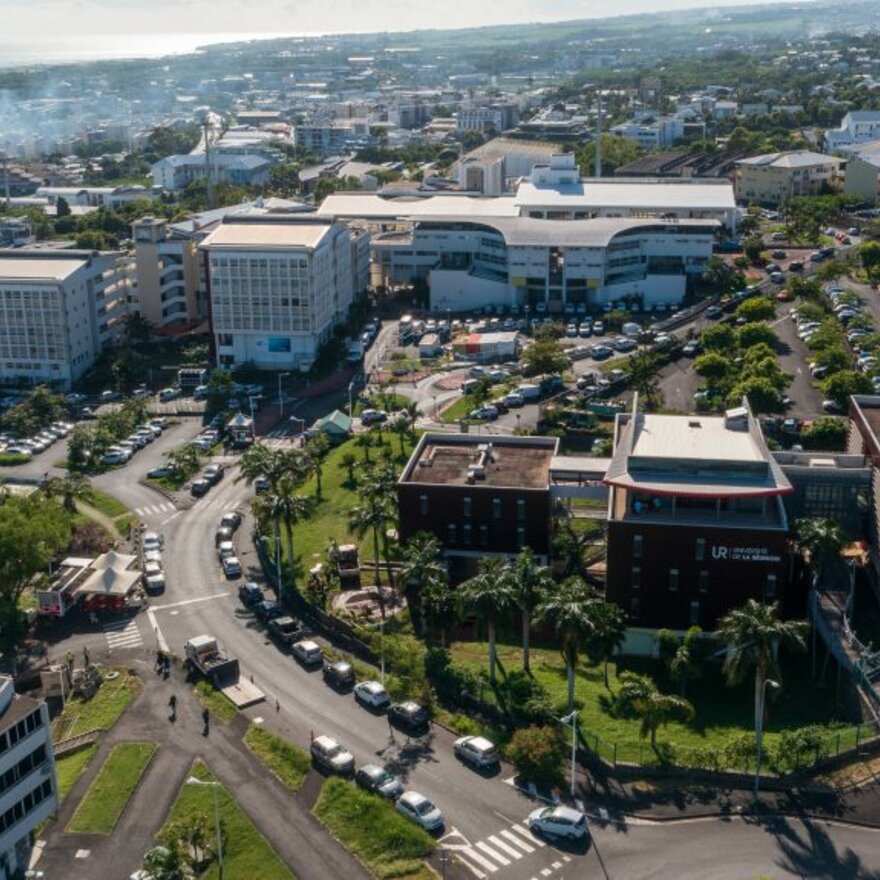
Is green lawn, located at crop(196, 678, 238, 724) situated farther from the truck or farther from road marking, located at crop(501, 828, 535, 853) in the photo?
road marking, located at crop(501, 828, 535, 853)

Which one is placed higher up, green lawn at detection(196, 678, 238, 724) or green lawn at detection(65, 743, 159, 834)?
green lawn at detection(65, 743, 159, 834)

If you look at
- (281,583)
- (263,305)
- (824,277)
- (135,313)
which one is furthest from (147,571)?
(824,277)

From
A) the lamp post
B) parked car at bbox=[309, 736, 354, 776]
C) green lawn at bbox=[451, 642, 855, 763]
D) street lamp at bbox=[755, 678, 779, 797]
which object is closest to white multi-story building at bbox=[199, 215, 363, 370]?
the lamp post

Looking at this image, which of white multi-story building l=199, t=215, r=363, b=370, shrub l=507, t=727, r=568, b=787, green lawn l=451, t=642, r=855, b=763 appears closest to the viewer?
shrub l=507, t=727, r=568, b=787

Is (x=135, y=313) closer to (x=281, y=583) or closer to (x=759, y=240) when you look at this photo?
(x=281, y=583)

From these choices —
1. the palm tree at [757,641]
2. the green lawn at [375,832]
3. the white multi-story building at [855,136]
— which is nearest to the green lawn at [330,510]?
the green lawn at [375,832]

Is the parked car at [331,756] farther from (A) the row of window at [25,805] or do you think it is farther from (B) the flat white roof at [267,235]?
(B) the flat white roof at [267,235]
